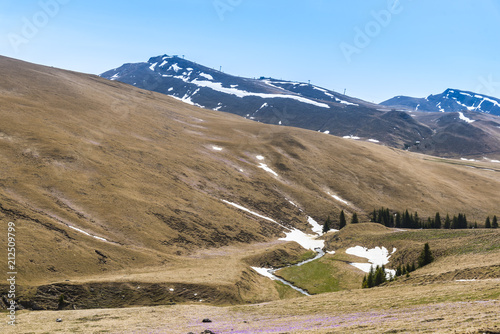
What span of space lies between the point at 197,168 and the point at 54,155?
156 ft

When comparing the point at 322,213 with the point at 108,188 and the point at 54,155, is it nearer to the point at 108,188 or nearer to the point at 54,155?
the point at 108,188

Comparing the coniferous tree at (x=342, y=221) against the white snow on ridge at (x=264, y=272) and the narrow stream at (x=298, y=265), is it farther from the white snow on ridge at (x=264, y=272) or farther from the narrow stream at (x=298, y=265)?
the white snow on ridge at (x=264, y=272)

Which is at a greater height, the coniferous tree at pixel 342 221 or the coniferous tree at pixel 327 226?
the coniferous tree at pixel 342 221

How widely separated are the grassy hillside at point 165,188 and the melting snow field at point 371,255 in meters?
13.6

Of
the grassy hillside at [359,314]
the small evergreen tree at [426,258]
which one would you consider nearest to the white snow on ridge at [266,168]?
the small evergreen tree at [426,258]

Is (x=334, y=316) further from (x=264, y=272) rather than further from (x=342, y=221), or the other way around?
(x=342, y=221)

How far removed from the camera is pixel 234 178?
130m

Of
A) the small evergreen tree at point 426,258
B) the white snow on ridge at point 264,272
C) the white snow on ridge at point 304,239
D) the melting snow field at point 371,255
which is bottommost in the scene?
the white snow on ridge at point 264,272

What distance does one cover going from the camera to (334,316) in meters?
32.0

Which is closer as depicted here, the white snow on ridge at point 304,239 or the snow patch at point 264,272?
the snow patch at point 264,272

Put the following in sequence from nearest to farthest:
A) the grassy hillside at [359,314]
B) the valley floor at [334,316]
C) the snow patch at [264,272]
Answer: the valley floor at [334,316] → the grassy hillside at [359,314] → the snow patch at [264,272]

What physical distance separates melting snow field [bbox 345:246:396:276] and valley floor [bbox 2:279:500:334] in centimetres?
3313

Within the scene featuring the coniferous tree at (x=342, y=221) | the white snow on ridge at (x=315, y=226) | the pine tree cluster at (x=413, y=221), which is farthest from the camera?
the pine tree cluster at (x=413, y=221)

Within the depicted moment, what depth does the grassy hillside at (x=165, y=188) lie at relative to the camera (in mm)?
61781
